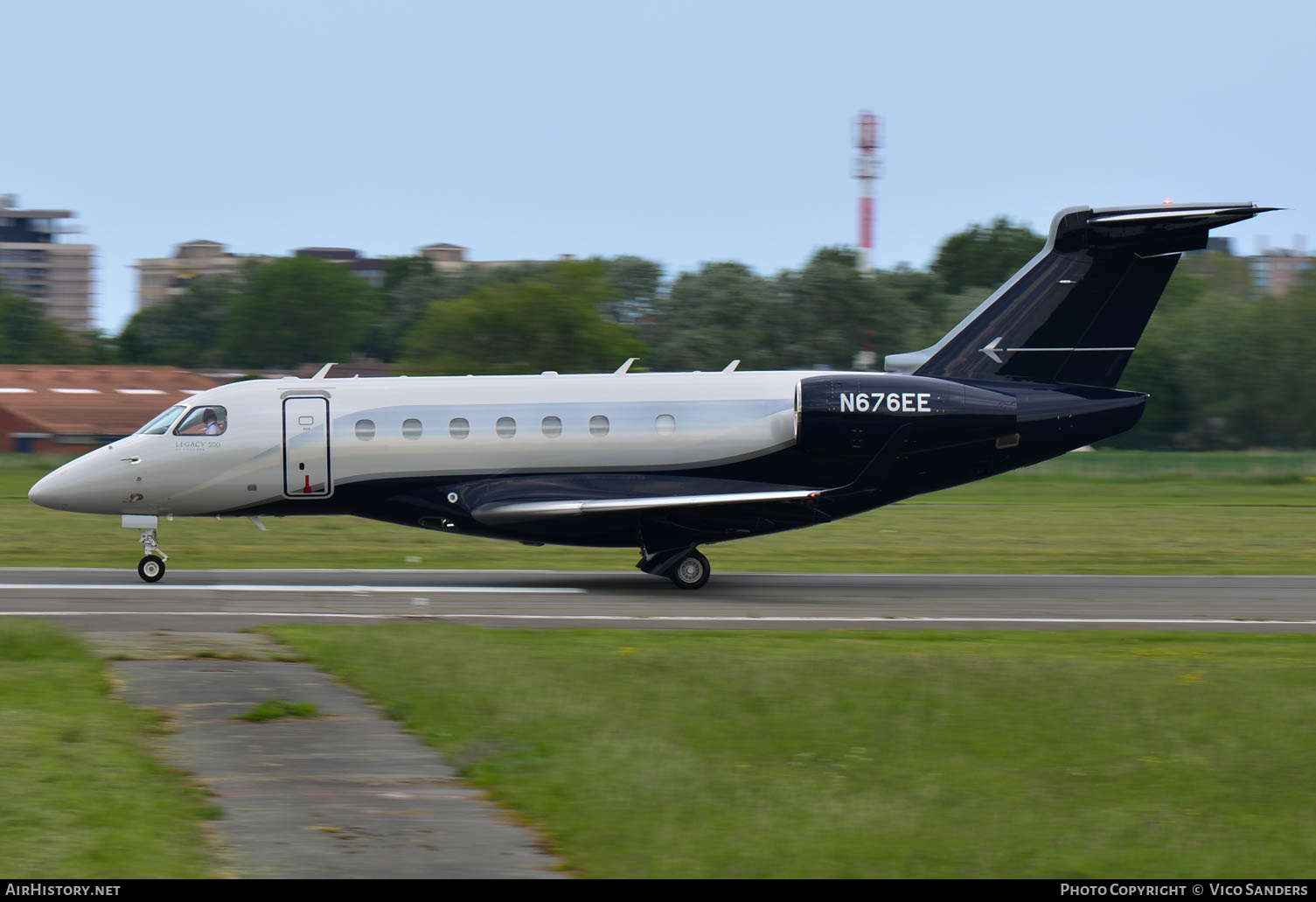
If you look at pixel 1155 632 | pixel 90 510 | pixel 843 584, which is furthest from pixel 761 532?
pixel 90 510

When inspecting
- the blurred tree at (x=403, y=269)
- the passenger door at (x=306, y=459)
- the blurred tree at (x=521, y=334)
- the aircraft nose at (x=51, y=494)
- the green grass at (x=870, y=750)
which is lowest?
the green grass at (x=870, y=750)

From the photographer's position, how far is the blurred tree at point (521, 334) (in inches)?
2958

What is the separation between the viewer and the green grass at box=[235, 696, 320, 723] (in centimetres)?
1081

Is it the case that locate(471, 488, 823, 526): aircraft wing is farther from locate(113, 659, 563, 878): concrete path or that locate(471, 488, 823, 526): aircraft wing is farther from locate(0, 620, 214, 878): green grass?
locate(0, 620, 214, 878): green grass

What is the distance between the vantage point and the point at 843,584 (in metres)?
22.1

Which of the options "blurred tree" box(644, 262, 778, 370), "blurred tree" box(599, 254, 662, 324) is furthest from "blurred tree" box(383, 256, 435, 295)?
"blurred tree" box(644, 262, 778, 370)

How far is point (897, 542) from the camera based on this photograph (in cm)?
2848

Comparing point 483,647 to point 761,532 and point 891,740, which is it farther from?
point 761,532

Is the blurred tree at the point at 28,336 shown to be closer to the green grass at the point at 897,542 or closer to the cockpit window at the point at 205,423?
the green grass at the point at 897,542

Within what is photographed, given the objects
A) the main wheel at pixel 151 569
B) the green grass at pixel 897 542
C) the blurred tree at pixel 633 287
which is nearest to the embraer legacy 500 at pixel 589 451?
the main wheel at pixel 151 569

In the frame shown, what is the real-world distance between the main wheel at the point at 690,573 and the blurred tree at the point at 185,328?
356ft

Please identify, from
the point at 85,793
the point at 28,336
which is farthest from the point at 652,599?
the point at 28,336

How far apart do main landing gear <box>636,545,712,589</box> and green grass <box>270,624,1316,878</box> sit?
595cm

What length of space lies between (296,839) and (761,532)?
1419cm
